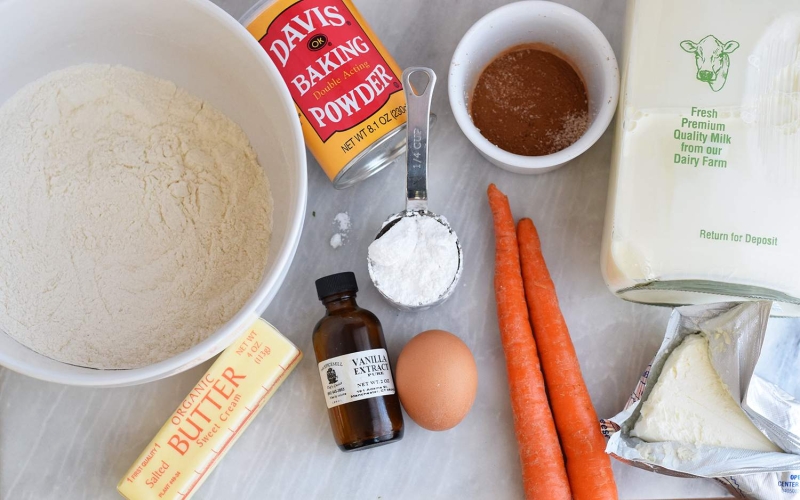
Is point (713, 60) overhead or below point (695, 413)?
overhead

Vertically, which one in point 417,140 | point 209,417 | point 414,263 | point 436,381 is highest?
point 417,140

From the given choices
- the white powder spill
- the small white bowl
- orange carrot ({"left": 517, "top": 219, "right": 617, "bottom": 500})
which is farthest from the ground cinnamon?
the white powder spill

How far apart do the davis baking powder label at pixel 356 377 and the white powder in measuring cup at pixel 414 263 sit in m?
0.09

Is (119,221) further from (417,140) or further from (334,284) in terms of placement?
(417,140)

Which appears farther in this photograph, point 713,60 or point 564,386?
point 564,386

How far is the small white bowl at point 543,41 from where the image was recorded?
0.84 metres

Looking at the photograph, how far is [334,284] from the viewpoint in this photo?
84 centimetres

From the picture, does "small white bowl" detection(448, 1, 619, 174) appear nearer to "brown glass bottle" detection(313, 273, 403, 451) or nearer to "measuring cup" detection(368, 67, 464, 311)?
"measuring cup" detection(368, 67, 464, 311)

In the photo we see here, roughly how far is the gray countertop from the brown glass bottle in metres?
0.07

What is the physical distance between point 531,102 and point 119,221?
0.59m

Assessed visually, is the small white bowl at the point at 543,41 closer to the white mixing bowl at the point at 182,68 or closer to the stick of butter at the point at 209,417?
the white mixing bowl at the point at 182,68

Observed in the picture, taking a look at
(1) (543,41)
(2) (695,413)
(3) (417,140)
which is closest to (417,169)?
(3) (417,140)

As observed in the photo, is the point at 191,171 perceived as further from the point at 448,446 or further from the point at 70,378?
the point at 448,446

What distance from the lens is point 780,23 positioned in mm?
754
